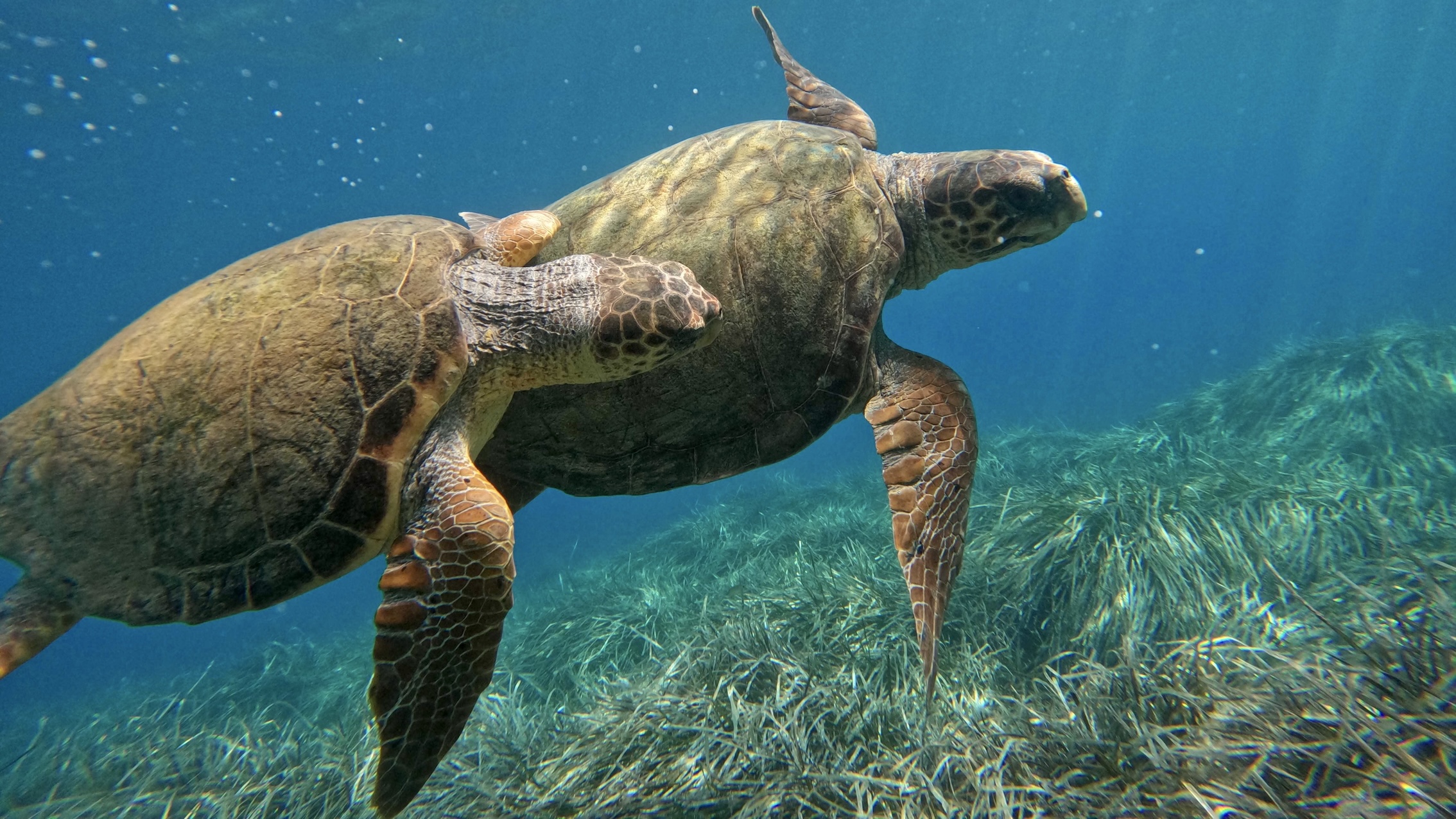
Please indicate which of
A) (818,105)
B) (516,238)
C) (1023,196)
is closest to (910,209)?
(1023,196)

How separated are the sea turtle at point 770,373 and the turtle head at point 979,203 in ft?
0.17

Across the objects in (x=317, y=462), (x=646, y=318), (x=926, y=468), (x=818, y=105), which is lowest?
(x=926, y=468)

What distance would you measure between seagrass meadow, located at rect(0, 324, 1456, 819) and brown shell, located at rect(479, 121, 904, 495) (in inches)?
63.5

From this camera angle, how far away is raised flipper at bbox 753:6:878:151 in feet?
15.6

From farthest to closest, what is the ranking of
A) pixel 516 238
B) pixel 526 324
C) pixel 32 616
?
pixel 516 238, pixel 526 324, pixel 32 616

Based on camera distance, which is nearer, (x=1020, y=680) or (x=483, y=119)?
(x=1020, y=680)

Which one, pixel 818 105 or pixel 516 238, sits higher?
pixel 818 105

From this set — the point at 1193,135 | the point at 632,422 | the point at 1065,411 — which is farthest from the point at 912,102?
the point at 1193,135

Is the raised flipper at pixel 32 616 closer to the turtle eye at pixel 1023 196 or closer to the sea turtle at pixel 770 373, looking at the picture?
the sea turtle at pixel 770 373

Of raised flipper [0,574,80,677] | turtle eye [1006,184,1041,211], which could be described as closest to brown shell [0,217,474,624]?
raised flipper [0,574,80,677]

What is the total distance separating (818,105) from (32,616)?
5877mm

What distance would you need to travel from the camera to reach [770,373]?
2.86m

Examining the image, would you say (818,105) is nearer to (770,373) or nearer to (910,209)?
(910,209)

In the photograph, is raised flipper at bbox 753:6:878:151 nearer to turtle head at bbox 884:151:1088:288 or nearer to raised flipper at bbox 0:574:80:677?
turtle head at bbox 884:151:1088:288
